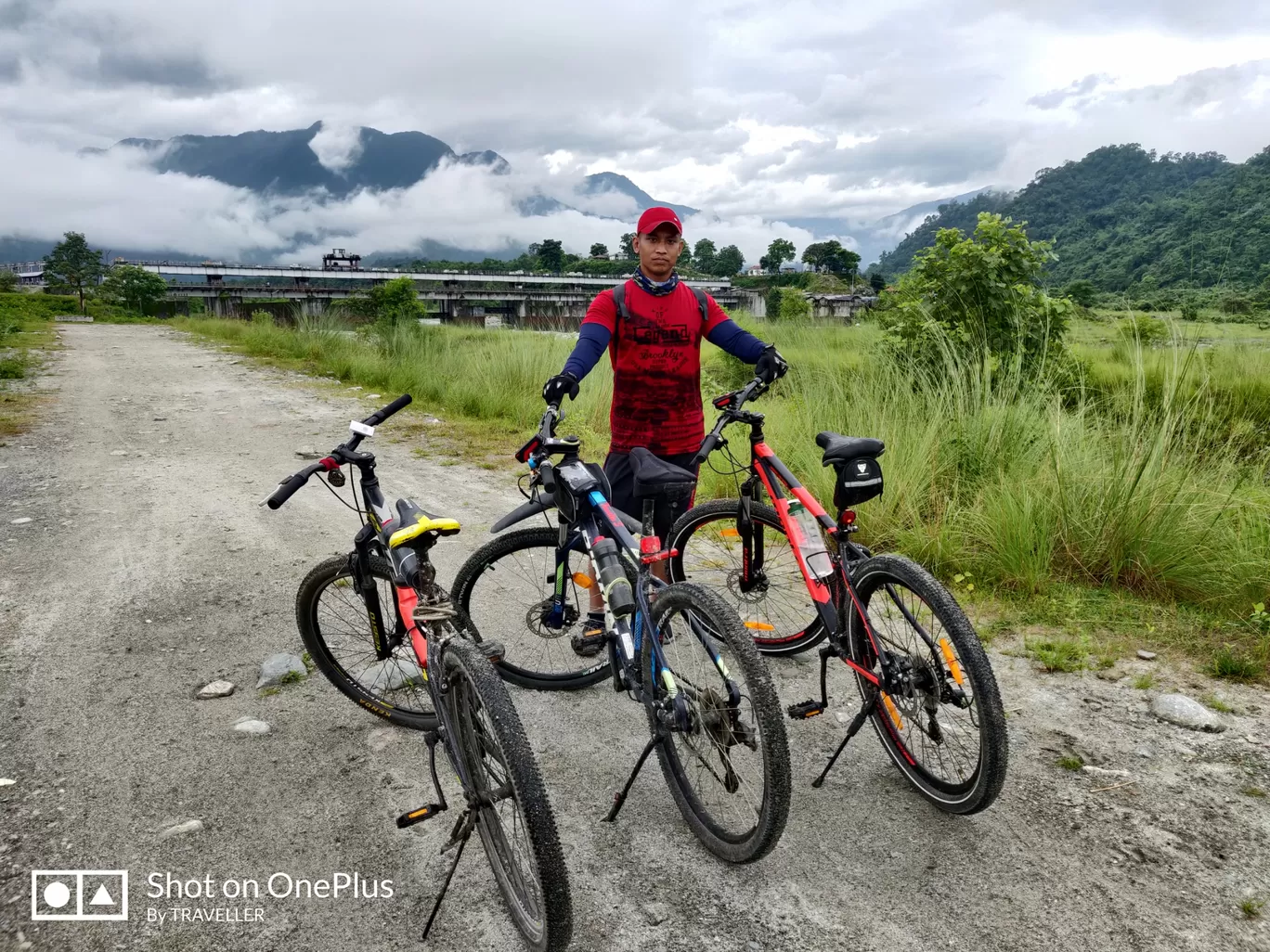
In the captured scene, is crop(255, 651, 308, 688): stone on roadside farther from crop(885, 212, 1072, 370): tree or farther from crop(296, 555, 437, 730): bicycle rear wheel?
crop(885, 212, 1072, 370): tree

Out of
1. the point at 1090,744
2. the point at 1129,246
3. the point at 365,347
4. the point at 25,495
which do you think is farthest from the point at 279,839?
the point at 365,347

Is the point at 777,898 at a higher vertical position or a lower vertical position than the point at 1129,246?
lower

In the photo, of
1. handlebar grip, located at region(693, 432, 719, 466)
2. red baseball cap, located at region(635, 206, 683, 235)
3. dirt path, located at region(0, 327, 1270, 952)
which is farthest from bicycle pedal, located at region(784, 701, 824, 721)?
red baseball cap, located at region(635, 206, 683, 235)

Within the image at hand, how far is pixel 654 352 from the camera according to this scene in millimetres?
3385

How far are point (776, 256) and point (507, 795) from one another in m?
123

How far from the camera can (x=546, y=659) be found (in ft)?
11.3

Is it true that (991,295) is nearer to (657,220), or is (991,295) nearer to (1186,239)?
(1186,239)

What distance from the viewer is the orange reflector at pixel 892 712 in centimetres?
272

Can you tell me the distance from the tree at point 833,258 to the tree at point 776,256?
20.7 meters

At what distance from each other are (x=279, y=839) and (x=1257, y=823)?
3.11m

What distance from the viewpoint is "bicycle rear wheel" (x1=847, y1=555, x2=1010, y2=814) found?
2.28 metres

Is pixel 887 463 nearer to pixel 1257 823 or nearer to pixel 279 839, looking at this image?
pixel 1257 823

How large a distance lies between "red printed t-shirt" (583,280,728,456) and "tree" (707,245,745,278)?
112693mm

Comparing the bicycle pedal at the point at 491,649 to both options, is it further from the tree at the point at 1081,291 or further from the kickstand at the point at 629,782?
the tree at the point at 1081,291
